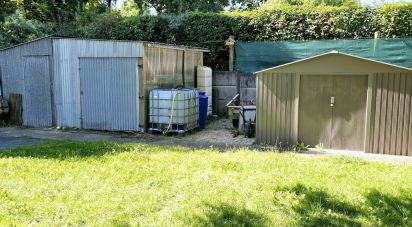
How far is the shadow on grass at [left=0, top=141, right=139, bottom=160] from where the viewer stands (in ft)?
22.2

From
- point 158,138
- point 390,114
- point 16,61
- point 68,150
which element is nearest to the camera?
point 68,150

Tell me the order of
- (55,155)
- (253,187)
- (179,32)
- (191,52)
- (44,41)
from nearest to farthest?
1. (253,187)
2. (55,155)
3. (44,41)
4. (191,52)
5. (179,32)

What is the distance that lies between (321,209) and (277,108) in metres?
4.09

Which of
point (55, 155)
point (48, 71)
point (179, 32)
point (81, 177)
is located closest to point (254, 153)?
point (81, 177)

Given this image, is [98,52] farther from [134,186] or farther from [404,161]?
[404,161]

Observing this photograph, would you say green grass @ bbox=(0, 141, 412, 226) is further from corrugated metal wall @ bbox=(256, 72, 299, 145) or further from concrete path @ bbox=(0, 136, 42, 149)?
concrete path @ bbox=(0, 136, 42, 149)

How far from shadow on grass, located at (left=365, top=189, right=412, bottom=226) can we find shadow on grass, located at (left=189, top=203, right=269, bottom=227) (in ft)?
4.11

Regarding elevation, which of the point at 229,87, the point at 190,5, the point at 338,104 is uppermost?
the point at 190,5

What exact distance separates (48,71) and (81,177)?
6326mm

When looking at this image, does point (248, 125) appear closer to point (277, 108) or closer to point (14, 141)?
point (277, 108)

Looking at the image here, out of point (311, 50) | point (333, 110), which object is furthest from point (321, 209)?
point (311, 50)

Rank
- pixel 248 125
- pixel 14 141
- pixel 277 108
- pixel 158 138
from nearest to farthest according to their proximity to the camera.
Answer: pixel 277 108, pixel 14 141, pixel 158 138, pixel 248 125

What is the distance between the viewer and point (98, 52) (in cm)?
998

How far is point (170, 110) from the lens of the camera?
945cm
